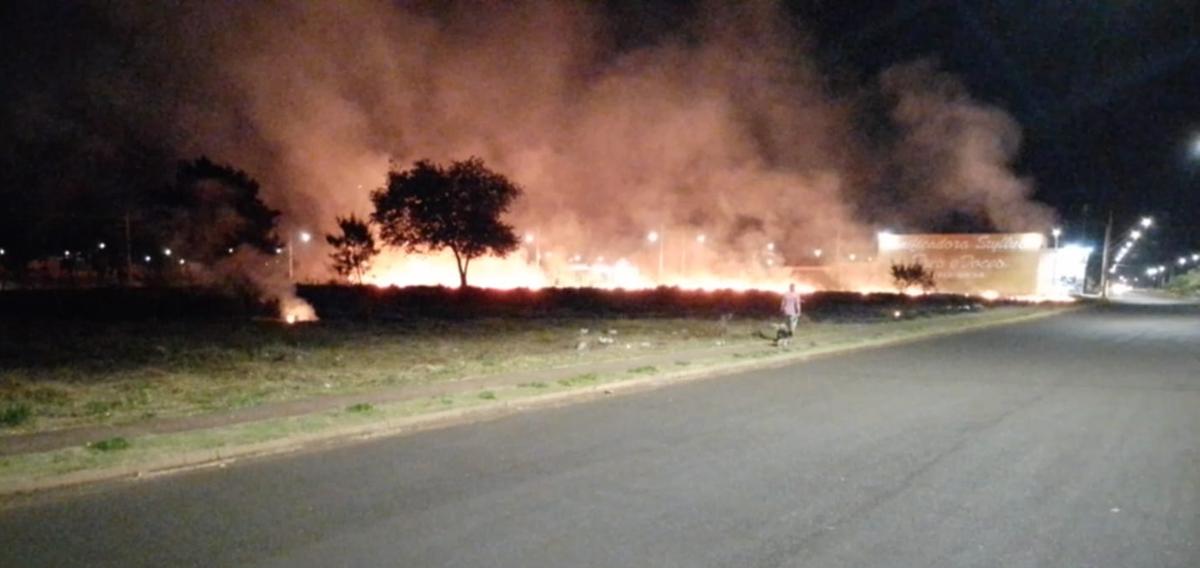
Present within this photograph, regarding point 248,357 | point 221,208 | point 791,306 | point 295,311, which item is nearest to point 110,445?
point 248,357

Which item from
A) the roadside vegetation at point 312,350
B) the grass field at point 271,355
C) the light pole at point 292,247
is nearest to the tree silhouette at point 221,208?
the light pole at point 292,247

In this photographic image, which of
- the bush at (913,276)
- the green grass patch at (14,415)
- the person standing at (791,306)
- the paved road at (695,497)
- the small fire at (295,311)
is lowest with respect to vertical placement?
the paved road at (695,497)

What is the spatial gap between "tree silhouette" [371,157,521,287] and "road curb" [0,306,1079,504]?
40.4 metres

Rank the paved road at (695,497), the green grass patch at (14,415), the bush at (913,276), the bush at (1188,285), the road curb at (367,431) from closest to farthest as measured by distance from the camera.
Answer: the paved road at (695,497) → the road curb at (367,431) → the green grass patch at (14,415) → the bush at (913,276) → the bush at (1188,285)

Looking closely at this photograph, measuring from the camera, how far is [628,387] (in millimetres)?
13961

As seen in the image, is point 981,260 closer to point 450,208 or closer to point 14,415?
point 450,208

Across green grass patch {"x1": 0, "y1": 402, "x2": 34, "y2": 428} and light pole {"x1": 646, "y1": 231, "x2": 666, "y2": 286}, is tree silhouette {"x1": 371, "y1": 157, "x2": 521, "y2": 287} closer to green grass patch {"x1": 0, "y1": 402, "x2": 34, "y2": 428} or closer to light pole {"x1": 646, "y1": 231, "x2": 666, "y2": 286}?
light pole {"x1": 646, "y1": 231, "x2": 666, "y2": 286}

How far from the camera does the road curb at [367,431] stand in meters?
7.45

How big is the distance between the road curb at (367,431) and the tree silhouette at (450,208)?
40.4m

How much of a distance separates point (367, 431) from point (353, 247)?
61283 millimetres

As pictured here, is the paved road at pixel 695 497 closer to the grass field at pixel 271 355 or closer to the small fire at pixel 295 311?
the grass field at pixel 271 355

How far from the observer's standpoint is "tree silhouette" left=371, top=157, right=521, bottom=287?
56.2 metres

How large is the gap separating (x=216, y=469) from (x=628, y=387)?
7094 mm

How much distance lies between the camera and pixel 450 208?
56156mm
